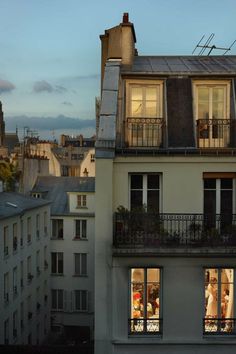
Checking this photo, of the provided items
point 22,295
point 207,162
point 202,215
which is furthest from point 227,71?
point 22,295

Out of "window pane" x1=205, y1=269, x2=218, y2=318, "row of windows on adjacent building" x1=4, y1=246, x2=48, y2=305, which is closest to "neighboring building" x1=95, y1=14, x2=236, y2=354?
"window pane" x1=205, y1=269, x2=218, y2=318

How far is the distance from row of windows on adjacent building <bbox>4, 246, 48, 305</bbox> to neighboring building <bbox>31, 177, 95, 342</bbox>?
8.67 feet

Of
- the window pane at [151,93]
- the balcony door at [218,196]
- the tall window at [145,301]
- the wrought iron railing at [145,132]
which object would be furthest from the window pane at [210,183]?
the window pane at [151,93]

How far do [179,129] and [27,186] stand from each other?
2019 inches

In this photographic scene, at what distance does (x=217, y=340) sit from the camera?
13.8 meters

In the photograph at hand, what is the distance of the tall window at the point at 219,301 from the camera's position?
14.0m

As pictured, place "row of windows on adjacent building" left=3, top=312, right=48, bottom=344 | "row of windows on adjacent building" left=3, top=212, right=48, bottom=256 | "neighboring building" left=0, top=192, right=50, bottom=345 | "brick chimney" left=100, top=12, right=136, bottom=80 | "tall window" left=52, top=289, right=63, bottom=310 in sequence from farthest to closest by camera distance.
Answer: "tall window" left=52, top=289, right=63, bottom=310 < "row of windows on adjacent building" left=3, top=212, right=48, bottom=256 < "neighboring building" left=0, top=192, right=50, bottom=345 < "row of windows on adjacent building" left=3, top=312, right=48, bottom=344 < "brick chimney" left=100, top=12, right=136, bottom=80

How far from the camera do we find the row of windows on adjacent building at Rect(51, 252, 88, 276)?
1724 inches

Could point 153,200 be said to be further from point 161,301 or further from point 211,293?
point 211,293

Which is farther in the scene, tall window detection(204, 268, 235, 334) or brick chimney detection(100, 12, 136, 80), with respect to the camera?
brick chimney detection(100, 12, 136, 80)

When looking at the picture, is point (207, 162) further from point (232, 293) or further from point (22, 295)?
point (22, 295)

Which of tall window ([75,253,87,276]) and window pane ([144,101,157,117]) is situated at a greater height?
window pane ([144,101,157,117])

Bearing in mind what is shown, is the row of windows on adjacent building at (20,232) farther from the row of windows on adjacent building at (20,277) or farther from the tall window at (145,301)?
the tall window at (145,301)

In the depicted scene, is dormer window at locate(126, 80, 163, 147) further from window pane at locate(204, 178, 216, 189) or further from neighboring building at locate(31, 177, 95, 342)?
neighboring building at locate(31, 177, 95, 342)
